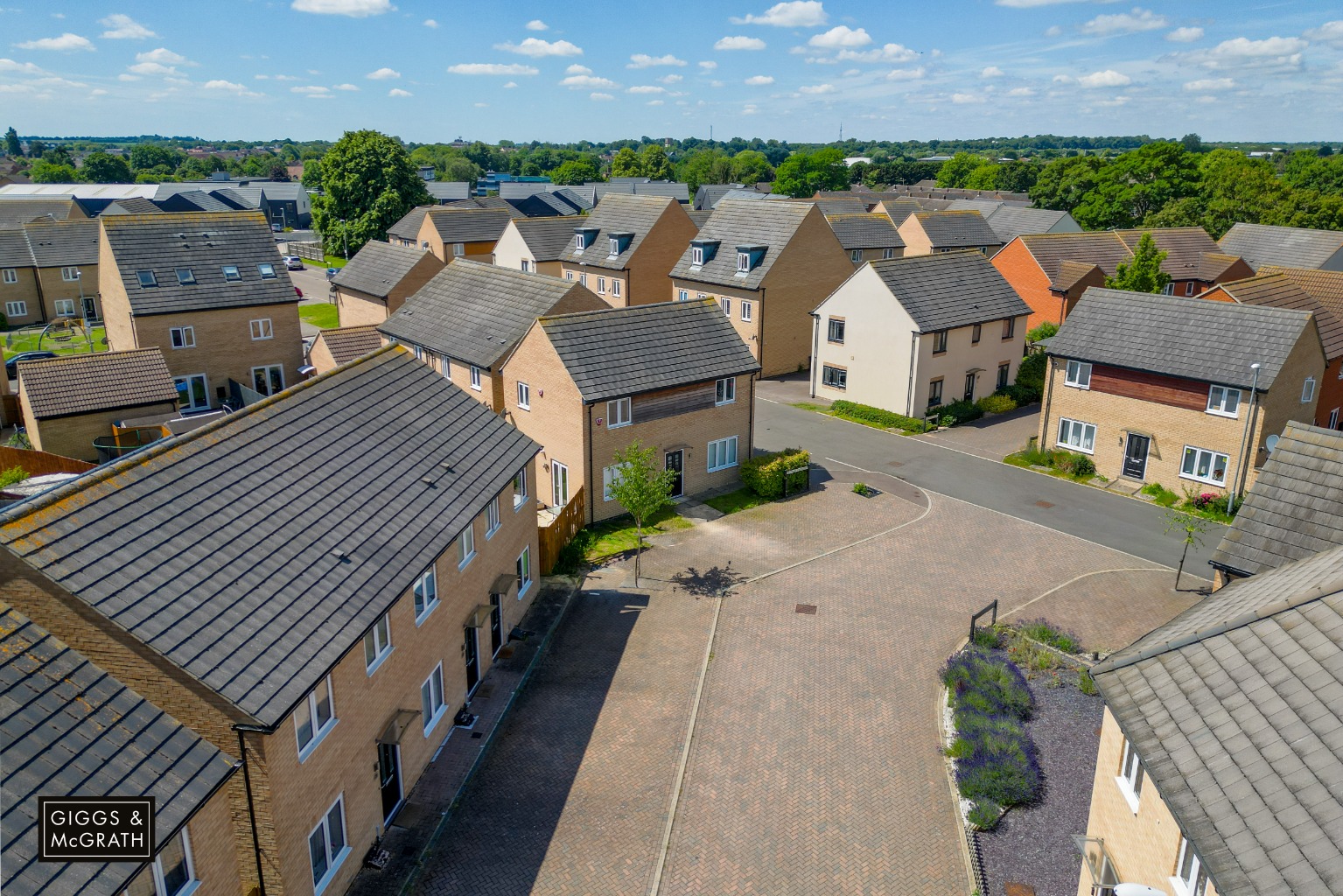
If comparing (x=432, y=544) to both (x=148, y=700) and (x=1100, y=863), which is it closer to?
(x=148, y=700)

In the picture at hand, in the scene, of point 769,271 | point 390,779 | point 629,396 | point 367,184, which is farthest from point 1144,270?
point 367,184

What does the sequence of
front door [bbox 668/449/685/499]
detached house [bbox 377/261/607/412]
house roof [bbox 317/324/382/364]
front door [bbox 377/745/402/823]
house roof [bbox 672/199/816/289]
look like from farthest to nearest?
house roof [bbox 672/199/816/289] → house roof [bbox 317/324/382/364] → detached house [bbox 377/261/607/412] → front door [bbox 668/449/685/499] → front door [bbox 377/745/402/823]

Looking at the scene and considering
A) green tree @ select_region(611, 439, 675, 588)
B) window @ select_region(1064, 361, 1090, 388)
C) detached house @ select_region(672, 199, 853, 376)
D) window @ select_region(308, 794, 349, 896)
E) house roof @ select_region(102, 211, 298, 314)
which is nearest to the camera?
window @ select_region(308, 794, 349, 896)

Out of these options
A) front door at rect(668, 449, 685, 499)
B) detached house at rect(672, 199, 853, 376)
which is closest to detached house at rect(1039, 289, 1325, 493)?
front door at rect(668, 449, 685, 499)

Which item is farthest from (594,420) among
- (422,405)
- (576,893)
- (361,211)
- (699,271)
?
(361,211)

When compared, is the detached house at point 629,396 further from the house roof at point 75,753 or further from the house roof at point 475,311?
the house roof at point 75,753

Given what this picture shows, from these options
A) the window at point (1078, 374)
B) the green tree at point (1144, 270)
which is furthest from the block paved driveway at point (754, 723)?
the green tree at point (1144, 270)

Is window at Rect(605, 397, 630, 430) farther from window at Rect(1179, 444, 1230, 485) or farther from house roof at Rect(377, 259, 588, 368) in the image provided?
window at Rect(1179, 444, 1230, 485)
